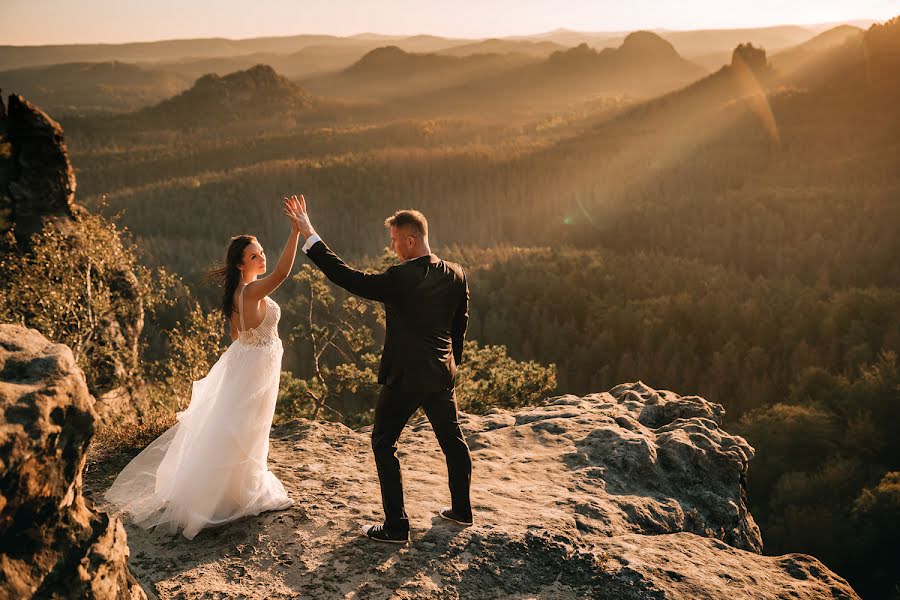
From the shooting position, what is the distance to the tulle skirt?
702 cm

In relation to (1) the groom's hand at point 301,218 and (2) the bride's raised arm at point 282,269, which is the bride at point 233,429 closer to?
(2) the bride's raised arm at point 282,269

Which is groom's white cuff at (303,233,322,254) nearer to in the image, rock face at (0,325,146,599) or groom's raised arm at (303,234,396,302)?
groom's raised arm at (303,234,396,302)

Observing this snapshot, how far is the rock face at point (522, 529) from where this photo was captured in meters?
6.48

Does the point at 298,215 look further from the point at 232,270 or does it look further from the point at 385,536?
the point at 385,536

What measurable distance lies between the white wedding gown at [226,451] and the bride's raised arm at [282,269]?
7.4 inches

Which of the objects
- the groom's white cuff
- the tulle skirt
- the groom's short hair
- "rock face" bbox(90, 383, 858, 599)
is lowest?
"rock face" bbox(90, 383, 858, 599)

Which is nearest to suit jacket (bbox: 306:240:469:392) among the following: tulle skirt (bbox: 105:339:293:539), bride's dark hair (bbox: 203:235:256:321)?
bride's dark hair (bbox: 203:235:256:321)

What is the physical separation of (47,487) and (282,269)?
2921mm

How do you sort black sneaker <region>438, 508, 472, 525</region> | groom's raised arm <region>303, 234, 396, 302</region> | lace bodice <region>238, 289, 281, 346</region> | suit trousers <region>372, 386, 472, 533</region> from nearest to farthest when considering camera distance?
groom's raised arm <region>303, 234, 396, 302</region>, suit trousers <region>372, 386, 472, 533</region>, lace bodice <region>238, 289, 281, 346</region>, black sneaker <region>438, 508, 472, 525</region>

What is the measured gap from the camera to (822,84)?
15312cm

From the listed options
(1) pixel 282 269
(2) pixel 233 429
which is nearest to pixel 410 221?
(1) pixel 282 269

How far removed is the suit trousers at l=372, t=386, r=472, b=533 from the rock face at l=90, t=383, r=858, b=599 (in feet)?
1.50

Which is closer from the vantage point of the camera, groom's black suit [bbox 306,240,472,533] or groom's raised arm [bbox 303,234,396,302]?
groom's raised arm [bbox 303,234,396,302]

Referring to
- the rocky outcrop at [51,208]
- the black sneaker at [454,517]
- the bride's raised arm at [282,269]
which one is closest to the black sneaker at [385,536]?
the black sneaker at [454,517]
